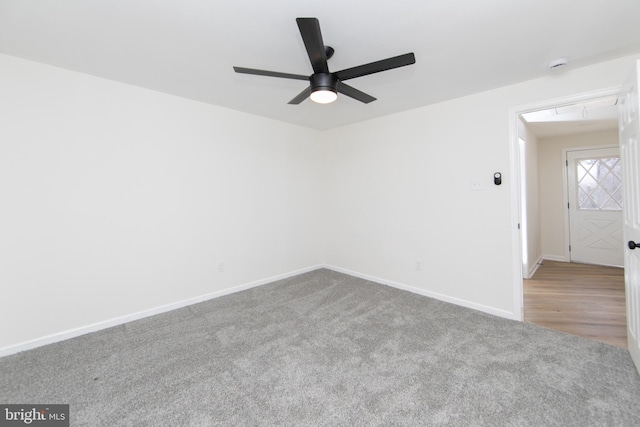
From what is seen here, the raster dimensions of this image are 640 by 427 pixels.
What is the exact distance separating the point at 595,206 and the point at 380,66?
556 centimetres

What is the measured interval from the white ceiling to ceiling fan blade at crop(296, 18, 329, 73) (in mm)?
272

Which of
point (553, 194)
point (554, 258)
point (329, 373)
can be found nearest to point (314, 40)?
point (329, 373)

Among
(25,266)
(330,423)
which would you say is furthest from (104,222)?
(330,423)

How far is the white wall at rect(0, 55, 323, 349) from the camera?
2.28m

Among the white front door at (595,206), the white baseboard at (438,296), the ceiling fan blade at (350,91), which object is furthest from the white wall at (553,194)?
the ceiling fan blade at (350,91)

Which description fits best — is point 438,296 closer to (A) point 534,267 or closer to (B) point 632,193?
(B) point 632,193

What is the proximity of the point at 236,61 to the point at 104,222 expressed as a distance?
199cm

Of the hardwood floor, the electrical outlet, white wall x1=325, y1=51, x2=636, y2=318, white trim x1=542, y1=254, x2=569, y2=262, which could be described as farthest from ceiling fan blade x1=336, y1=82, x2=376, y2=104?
white trim x1=542, y1=254, x2=569, y2=262

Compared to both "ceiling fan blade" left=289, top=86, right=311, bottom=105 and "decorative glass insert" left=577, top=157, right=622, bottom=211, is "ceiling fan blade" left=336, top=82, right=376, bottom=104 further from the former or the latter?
"decorative glass insert" left=577, top=157, right=622, bottom=211

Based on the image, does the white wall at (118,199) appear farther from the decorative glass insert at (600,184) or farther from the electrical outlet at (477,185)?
the decorative glass insert at (600,184)

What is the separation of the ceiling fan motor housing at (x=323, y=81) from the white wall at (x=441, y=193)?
1.94 metres

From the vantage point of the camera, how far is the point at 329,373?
6.48ft

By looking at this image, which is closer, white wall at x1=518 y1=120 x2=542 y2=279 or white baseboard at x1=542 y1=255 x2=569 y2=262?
white wall at x1=518 y1=120 x2=542 y2=279

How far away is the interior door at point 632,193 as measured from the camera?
1812 millimetres
